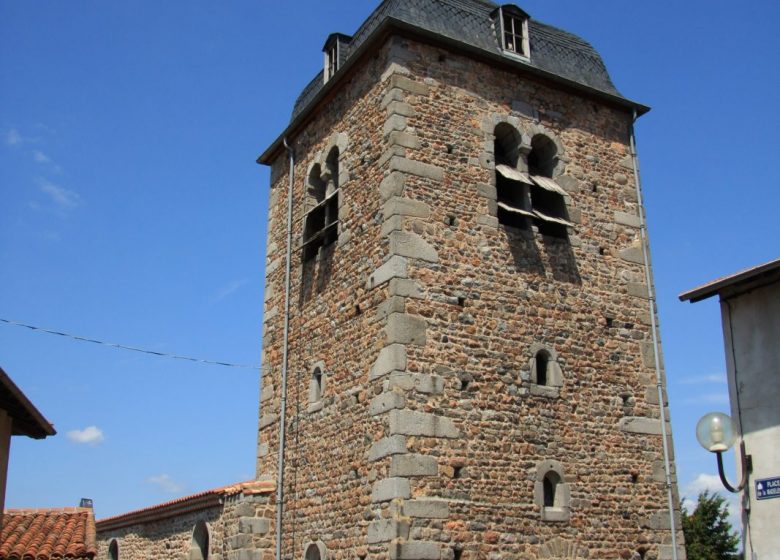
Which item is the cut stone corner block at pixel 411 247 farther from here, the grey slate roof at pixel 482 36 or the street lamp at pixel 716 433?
the street lamp at pixel 716 433

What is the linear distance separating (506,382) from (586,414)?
1.37m

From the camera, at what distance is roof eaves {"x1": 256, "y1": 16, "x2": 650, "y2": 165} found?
1289cm

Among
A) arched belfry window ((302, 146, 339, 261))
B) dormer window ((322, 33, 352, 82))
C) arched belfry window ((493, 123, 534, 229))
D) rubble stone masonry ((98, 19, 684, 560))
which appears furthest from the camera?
dormer window ((322, 33, 352, 82))

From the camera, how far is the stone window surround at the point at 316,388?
1308 cm

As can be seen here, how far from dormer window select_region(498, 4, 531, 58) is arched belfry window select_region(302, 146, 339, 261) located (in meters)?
3.24

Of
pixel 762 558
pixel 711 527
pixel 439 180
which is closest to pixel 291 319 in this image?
pixel 439 180

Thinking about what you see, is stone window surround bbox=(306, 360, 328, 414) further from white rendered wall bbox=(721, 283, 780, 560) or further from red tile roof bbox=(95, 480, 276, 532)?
white rendered wall bbox=(721, 283, 780, 560)

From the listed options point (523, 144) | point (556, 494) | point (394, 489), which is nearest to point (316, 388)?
point (394, 489)

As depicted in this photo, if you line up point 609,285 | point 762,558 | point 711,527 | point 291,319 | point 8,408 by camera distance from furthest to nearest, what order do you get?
point 711,527
point 291,319
point 609,285
point 8,408
point 762,558

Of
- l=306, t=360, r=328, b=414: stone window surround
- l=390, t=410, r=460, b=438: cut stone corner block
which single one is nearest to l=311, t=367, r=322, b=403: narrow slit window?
l=306, t=360, r=328, b=414: stone window surround

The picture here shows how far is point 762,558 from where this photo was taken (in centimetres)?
868

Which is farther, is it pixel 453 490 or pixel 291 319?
pixel 291 319

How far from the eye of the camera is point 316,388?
13305 mm

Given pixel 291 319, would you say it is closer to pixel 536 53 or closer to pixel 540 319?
pixel 540 319
